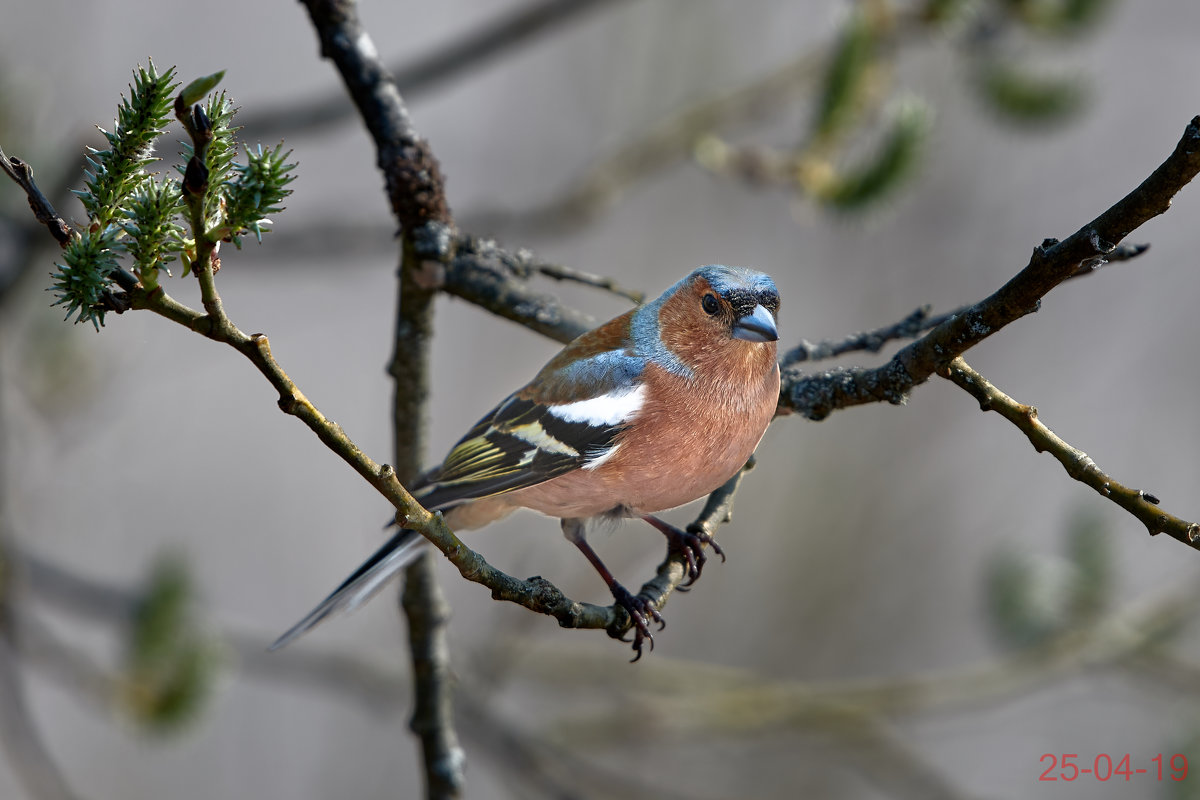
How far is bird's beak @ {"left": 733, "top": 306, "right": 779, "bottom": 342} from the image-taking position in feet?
8.46

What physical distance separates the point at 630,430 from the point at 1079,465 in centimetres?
124

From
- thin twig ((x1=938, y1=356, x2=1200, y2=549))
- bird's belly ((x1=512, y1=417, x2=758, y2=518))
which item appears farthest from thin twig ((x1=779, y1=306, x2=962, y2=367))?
thin twig ((x1=938, y1=356, x2=1200, y2=549))

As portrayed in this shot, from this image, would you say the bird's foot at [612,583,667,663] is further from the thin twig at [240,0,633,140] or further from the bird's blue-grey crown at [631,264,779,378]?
the thin twig at [240,0,633,140]

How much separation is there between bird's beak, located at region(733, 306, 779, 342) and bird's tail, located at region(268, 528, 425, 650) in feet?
3.52

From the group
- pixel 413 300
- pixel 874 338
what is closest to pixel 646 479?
pixel 874 338

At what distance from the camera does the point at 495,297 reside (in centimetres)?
264

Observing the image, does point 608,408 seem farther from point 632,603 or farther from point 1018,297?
point 1018,297

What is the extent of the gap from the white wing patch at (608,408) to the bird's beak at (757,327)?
331 millimetres

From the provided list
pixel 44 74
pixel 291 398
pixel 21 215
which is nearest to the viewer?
pixel 291 398

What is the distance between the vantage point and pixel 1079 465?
1682 millimetres

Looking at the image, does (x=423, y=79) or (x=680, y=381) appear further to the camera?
(x=423, y=79)

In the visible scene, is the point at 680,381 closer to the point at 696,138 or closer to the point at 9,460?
the point at 696,138

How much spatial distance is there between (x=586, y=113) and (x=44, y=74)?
4.50 metres

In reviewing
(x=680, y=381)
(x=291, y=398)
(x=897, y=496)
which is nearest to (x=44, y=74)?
(x=680, y=381)
